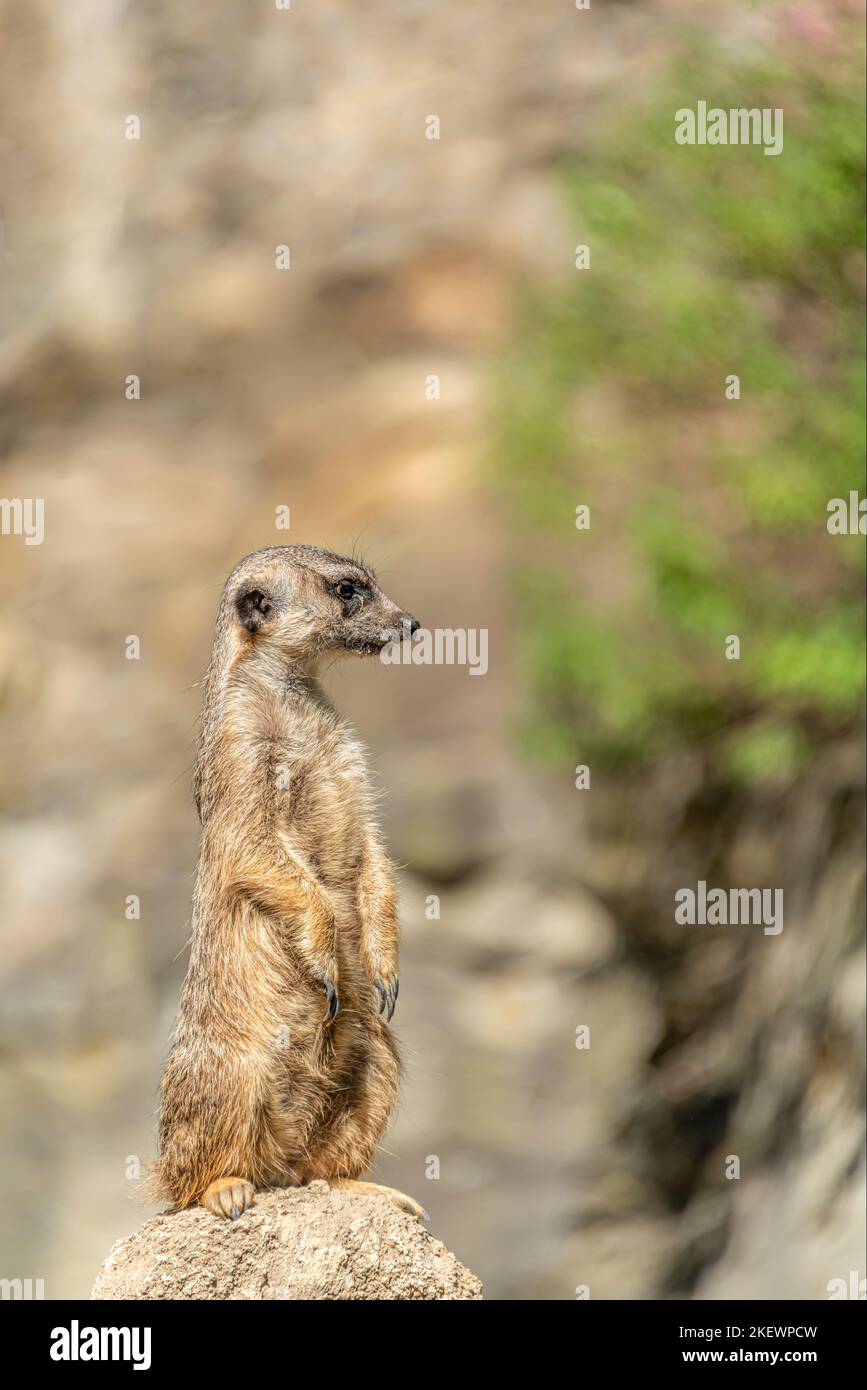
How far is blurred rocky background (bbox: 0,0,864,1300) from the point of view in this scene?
7387 millimetres

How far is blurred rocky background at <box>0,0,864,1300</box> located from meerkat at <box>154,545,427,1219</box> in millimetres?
4305

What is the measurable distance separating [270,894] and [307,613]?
0.58 metres

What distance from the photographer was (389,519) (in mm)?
7391

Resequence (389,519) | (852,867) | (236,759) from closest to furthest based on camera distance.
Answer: (236,759)
(389,519)
(852,867)

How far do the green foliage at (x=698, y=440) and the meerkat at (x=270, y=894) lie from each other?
174 inches

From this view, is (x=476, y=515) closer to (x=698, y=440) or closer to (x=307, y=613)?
(x=698, y=440)

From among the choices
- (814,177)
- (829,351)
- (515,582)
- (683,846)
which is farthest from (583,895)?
(814,177)

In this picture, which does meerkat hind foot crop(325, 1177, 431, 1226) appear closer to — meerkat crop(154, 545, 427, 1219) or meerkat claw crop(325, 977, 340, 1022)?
meerkat crop(154, 545, 427, 1219)

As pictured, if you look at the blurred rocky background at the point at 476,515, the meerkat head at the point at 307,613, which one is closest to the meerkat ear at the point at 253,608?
the meerkat head at the point at 307,613

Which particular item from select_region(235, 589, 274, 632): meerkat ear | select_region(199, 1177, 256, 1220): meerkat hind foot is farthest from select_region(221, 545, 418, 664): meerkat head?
select_region(199, 1177, 256, 1220): meerkat hind foot

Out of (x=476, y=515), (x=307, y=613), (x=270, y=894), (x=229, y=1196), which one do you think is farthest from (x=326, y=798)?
(x=476, y=515)

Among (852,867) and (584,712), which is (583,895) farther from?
(852,867)

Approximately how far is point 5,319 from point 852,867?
5725 millimetres

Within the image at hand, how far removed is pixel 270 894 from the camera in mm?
2877
